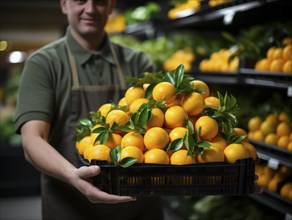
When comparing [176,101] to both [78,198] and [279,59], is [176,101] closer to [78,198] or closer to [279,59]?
[78,198]

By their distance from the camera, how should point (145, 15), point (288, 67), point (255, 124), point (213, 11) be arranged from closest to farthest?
1. point (288, 67)
2. point (255, 124)
3. point (213, 11)
4. point (145, 15)

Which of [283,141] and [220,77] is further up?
[220,77]

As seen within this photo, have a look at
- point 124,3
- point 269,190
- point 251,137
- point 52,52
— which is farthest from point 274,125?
point 124,3

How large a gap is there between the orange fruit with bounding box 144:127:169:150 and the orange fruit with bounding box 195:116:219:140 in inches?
4.7

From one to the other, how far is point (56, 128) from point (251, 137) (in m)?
1.42

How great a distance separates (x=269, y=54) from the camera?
3.03 m

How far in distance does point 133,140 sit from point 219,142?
30cm

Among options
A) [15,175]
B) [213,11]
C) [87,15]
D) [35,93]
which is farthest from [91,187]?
[15,175]

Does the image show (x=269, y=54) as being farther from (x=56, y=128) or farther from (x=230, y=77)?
(x=56, y=128)

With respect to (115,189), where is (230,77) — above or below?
above

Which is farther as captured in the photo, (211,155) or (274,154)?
(274,154)

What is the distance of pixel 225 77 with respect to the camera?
3.55 meters

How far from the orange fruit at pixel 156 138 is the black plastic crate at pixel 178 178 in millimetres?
78

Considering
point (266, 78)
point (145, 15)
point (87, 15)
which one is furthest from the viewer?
point (145, 15)
